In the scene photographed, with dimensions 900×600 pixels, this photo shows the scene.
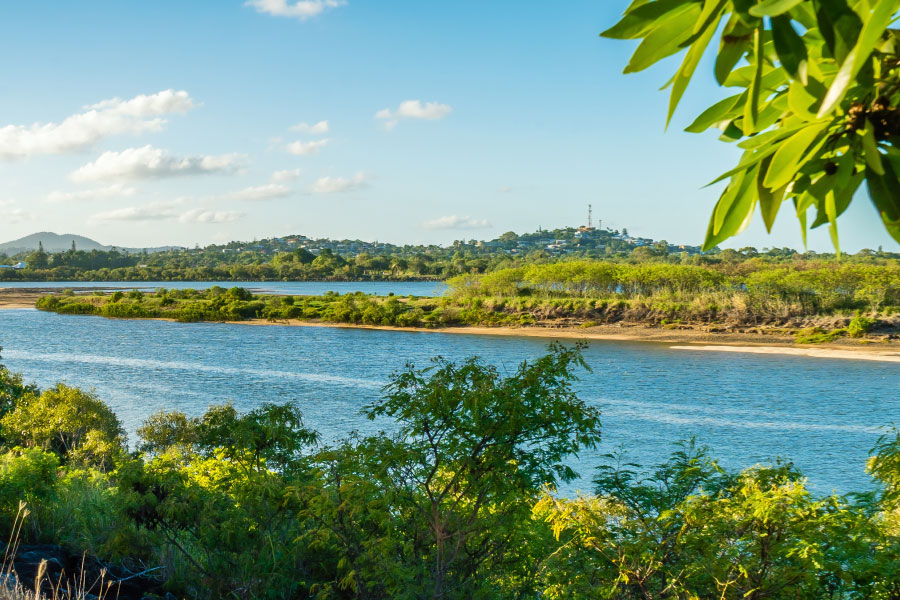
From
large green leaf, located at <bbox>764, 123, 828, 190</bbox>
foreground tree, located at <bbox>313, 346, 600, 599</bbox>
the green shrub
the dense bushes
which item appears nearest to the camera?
large green leaf, located at <bbox>764, 123, 828, 190</bbox>

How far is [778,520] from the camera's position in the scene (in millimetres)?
4512

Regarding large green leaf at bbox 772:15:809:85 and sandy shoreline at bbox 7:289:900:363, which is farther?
sandy shoreline at bbox 7:289:900:363

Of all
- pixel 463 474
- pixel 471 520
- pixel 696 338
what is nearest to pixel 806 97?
pixel 471 520

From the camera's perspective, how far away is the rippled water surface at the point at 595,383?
18933 millimetres

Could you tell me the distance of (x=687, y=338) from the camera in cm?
4212

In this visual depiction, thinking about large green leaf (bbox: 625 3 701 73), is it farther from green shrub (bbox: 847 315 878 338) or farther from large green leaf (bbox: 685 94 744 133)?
green shrub (bbox: 847 315 878 338)

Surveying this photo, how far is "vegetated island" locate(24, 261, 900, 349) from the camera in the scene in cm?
4181

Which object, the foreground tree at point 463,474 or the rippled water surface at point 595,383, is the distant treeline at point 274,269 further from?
the foreground tree at point 463,474

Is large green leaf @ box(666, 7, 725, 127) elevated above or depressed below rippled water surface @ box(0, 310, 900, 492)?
above

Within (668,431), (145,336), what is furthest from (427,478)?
(145,336)

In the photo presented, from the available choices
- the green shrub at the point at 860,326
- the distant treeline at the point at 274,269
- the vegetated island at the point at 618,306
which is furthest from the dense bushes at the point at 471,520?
the distant treeline at the point at 274,269

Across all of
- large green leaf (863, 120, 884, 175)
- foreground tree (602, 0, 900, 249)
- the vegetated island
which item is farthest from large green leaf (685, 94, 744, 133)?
the vegetated island

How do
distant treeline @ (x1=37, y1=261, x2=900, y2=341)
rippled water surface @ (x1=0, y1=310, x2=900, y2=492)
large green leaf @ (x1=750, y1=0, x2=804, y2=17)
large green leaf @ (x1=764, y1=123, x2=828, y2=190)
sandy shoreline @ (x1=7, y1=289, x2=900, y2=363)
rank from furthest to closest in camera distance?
distant treeline @ (x1=37, y1=261, x2=900, y2=341)
sandy shoreline @ (x1=7, y1=289, x2=900, y2=363)
rippled water surface @ (x1=0, y1=310, x2=900, y2=492)
large green leaf @ (x1=764, y1=123, x2=828, y2=190)
large green leaf @ (x1=750, y1=0, x2=804, y2=17)

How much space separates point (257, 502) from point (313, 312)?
5236cm
